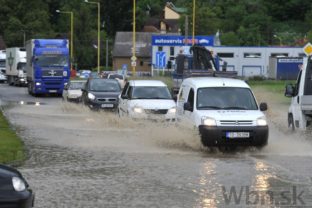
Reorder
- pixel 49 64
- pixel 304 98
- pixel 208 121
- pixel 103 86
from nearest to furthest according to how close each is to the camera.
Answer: pixel 208 121
pixel 304 98
pixel 103 86
pixel 49 64

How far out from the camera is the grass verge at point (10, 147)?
14781mm

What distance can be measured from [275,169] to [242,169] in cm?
62

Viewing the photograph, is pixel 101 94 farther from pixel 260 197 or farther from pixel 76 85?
pixel 260 197

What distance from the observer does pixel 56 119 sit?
27031 mm

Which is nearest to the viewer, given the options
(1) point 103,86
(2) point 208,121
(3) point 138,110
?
(2) point 208,121

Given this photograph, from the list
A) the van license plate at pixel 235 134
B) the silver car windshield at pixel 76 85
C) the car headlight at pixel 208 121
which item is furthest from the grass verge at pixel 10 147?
the silver car windshield at pixel 76 85

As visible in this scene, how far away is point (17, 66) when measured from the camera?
208 feet

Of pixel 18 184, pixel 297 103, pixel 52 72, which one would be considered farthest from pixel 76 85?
pixel 18 184

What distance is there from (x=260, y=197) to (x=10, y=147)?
7.64 meters

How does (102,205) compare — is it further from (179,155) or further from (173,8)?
(173,8)

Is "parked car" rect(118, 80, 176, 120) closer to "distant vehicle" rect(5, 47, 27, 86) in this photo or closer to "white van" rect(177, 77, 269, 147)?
"white van" rect(177, 77, 269, 147)

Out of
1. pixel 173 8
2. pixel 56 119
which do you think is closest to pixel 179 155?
pixel 56 119

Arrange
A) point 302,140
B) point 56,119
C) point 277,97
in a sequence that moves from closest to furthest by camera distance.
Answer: point 302,140 < point 56,119 < point 277,97

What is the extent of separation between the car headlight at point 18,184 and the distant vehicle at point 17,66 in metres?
54.1
